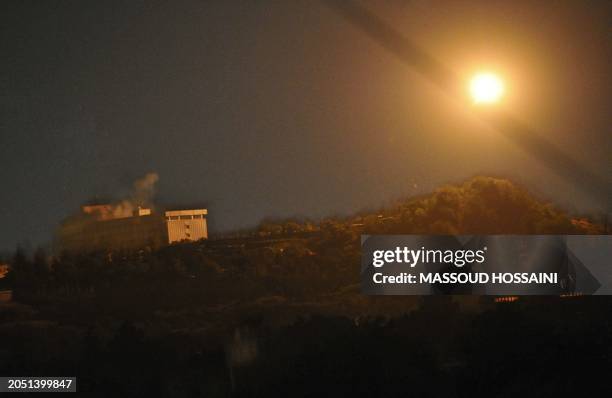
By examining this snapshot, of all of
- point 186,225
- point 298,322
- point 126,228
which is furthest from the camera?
point 126,228

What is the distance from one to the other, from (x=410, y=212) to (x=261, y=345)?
3.17m

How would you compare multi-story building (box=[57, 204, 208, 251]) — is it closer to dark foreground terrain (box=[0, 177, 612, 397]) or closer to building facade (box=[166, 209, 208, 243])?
building facade (box=[166, 209, 208, 243])

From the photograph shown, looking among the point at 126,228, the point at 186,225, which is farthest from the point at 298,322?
the point at 126,228

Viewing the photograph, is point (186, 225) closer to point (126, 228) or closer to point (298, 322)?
point (126, 228)

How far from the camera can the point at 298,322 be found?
9.91 m

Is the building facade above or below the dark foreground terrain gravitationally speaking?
above

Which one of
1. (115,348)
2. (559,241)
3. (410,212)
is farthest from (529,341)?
(115,348)

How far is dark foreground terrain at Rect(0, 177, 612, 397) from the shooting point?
8891 mm

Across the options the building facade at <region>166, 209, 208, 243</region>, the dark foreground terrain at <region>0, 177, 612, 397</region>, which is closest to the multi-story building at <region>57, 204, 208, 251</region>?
the building facade at <region>166, 209, 208, 243</region>

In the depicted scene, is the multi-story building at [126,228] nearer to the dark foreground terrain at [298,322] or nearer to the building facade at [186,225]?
the building facade at [186,225]

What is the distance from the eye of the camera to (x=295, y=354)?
9250mm

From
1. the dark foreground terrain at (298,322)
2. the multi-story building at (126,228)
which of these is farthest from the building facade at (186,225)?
the dark foreground terrain at (298,322)

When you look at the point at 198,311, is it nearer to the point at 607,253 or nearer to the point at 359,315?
the point at 359,315

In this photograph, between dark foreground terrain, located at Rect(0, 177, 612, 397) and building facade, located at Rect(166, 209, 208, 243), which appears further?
building facade, located at Rect(166, 209, 208, 243)
